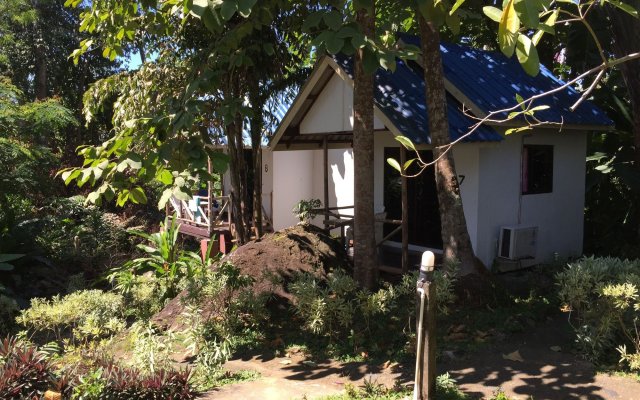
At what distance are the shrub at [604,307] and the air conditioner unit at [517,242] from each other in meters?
3.35

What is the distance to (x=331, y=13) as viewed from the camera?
4898mm

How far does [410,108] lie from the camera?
28.3 ft

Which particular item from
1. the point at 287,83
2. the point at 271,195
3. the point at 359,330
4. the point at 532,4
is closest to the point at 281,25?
the point at 287,83

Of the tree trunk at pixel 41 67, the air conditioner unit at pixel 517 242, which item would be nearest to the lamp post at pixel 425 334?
the air conditioner unit at pixel 517 242

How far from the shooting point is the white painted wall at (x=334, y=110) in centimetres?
942

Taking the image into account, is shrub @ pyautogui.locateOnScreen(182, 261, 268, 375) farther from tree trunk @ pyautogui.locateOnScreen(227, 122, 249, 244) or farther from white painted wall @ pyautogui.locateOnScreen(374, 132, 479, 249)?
tree trunk @ pyautogui.locateOnScreen(227, 122, 249, 244)

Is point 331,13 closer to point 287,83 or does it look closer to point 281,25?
point 281,25

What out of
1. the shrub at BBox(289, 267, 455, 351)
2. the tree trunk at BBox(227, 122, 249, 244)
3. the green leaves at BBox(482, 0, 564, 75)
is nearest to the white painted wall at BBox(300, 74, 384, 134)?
the tree trunk at BBox(227, 122, 249, 244)

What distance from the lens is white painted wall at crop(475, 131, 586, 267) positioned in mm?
9447

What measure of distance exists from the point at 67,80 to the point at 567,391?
71.1ft

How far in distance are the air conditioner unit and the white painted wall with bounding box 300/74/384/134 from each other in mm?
2780

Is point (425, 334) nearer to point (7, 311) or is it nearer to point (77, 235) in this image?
point (7, 311)

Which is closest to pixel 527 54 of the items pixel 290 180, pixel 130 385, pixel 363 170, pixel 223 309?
pixel 130 385

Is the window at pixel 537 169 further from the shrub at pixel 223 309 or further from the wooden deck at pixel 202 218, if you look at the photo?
the wooden deck at pixel 202 218
